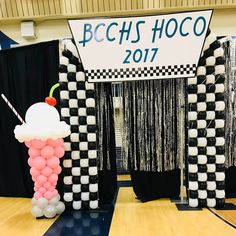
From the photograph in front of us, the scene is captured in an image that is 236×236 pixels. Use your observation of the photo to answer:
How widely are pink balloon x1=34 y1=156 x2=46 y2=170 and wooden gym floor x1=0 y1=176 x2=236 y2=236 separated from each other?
63 cm

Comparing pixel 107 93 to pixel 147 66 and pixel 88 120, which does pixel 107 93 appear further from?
pixel 147 66

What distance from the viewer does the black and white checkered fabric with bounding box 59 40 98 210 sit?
2922 mm

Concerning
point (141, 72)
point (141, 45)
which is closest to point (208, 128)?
point (141, 72)

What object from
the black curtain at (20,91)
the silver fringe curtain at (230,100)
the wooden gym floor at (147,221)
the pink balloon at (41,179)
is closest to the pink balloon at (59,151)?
the pink balloon at (41,179)

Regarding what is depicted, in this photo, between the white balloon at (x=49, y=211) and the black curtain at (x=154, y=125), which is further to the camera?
the black curtain at (x=154, y=125)

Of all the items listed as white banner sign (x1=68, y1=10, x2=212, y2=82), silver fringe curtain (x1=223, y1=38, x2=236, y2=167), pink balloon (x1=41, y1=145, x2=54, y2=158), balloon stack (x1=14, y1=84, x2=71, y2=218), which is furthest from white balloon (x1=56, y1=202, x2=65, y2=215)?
silver fringe curtain (x1=223, y1=38, x2=236, y2=167)

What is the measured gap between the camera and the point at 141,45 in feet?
8.79

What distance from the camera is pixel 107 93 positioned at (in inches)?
121

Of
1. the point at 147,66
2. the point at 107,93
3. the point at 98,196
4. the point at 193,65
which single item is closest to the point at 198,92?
the point at 193,65

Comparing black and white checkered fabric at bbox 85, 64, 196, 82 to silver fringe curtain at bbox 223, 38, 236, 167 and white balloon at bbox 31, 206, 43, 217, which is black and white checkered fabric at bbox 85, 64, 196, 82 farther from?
white balloon at bbox 31, 206, 43, 217

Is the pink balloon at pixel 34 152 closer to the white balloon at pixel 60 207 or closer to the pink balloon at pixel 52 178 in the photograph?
the pink balloon at pixel 52 178

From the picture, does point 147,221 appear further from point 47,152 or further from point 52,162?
point 47,152

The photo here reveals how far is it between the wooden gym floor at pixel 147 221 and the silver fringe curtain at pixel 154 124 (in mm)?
533

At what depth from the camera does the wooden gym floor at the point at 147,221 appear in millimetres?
2305
